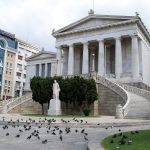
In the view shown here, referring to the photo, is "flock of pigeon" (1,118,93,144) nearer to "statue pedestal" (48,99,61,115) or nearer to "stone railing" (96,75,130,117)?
"statue pedestal" (48,99,61,115)

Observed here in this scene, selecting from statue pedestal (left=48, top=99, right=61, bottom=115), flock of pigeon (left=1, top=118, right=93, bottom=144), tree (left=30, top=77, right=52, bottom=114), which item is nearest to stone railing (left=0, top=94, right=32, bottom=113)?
tree (left=30, top=77, right=52, bottom=114)

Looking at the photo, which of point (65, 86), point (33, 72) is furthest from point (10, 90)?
point (65, 86)

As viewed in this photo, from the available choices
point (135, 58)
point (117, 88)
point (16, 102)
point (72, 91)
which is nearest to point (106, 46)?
point (135, 58)

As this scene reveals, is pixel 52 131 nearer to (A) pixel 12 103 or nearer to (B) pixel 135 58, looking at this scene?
(A) pixel 12 103

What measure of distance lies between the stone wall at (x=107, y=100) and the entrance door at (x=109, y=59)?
1757 centimetres

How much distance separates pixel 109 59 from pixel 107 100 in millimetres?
20290

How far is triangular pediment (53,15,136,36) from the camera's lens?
47.6 metres

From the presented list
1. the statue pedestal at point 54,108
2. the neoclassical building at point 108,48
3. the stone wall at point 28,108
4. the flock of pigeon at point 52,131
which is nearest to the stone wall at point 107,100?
the neoclassical building at point 108,48

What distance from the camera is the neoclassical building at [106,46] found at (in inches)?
1833

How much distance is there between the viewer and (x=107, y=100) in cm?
3422

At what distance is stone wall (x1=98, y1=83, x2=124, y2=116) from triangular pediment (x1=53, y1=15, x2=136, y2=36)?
1626cm

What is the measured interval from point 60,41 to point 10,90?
86.8 ft

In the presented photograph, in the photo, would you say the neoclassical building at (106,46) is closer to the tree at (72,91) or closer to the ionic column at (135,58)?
the ionic column at (135,58)

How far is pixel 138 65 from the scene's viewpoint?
45.8 metres
